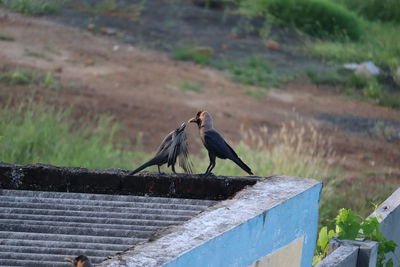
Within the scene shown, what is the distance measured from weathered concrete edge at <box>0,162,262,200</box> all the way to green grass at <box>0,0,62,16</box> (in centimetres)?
1449

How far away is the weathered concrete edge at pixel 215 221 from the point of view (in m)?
3.85

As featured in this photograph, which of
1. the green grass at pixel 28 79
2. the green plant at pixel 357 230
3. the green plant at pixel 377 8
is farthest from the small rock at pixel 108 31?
the green plant at pixel 357 230

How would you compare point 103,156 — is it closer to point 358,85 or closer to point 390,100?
point 390,100

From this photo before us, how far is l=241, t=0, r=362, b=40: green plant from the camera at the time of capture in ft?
70.3

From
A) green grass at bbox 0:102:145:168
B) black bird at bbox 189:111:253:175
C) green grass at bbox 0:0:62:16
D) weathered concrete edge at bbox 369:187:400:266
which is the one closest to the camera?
black bird at bbox 189:111:253:175

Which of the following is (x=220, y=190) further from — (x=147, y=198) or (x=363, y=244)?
(x=363, y=244)

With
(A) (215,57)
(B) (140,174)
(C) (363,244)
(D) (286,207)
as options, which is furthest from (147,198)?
(A) (215,57)

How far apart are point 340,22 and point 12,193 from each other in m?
17.1

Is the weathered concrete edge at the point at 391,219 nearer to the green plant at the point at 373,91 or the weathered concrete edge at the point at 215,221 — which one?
the weathered concrete edge at the point at 215,221

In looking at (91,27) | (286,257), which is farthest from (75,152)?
(91,27)

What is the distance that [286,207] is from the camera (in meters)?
4.85

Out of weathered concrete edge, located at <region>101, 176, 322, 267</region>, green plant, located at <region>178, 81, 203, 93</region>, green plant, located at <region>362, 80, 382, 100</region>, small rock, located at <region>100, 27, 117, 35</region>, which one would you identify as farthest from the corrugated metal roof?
small rock, located at <region>100, 27, 117, 35</region>

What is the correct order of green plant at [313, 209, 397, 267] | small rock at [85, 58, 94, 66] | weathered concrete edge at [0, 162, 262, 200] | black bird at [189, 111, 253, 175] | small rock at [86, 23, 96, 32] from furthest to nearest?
small rock at [86, 23, 96, 32]
small rock at [85, 58, 94, 66]
green plant at [313, 209, 397, 267]
black bird at [189, 111, 253, 175]
weathered concrete edge at [0, 162, 262, 200]

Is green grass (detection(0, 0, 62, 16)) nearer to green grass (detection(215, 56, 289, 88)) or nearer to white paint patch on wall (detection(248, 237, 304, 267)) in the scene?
green grass (detection(215, 56, 289, 88))
